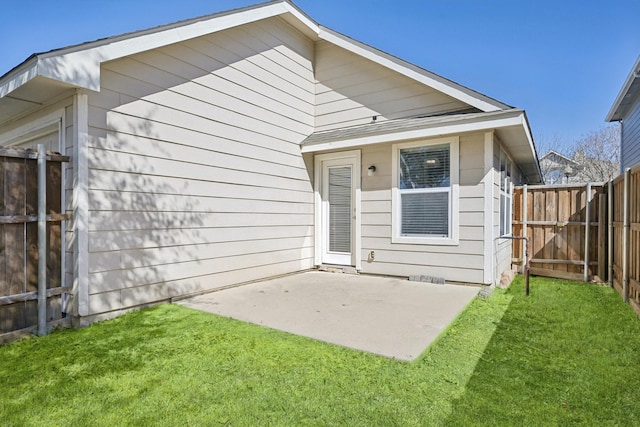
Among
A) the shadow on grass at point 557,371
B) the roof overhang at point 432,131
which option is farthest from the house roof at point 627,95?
the shadow on grass at point 557,371

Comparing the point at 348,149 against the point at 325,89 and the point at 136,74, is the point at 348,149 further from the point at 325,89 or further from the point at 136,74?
the point at 136,74

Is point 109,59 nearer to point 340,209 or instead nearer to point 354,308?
point 354,308

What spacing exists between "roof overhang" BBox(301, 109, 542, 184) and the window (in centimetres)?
28

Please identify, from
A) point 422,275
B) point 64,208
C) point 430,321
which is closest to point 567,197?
point 422,275

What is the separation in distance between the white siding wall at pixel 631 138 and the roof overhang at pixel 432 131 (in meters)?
6.27

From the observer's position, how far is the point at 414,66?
20.1 ft

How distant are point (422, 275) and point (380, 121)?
302 centimetres

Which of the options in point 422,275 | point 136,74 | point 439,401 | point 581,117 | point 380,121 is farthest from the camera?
point 581,117

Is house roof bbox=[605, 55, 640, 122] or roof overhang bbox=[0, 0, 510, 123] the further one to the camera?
house roof bbox=[605, 55, 640, 122]

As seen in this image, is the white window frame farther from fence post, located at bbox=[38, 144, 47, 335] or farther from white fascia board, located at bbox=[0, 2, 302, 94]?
fence post, located at bbox=[38, 144, 47, 335]

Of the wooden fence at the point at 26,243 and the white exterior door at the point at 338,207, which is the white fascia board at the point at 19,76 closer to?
the wooden fence at the point at 26,243

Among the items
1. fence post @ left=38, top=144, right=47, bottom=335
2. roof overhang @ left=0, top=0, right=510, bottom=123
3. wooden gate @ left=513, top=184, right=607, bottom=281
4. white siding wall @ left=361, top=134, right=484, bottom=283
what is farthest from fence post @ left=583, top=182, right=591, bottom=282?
fence post @ left=38, top=144, right=47, bottom=335

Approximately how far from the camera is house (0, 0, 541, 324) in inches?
155

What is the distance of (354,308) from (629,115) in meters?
13.5
